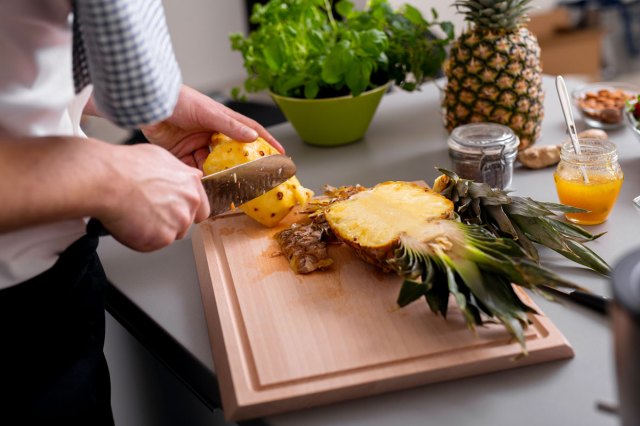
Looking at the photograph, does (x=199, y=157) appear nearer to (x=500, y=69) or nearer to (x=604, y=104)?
(x=500, y=69)

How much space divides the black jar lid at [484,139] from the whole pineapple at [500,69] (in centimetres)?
10

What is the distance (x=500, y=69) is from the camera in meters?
1.48

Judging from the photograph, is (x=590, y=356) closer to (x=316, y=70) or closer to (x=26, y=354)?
(x=26, y=354)

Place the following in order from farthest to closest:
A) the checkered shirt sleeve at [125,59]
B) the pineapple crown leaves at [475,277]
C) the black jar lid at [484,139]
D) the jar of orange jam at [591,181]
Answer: the black jar lid at [484,139] → the jar of orange jam at [591,181] → the pineapple crown leaves at [475,277] → the checkered shirt sleeve at [125,59]

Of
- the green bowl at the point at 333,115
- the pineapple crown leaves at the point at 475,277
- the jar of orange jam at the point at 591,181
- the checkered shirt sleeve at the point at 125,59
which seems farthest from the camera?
the green bowl at the point at 333,115

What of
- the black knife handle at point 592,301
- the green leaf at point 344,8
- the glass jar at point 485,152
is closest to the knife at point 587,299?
the black knife handle at point 592,301

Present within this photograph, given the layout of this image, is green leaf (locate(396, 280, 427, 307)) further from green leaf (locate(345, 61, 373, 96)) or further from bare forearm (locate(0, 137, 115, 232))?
green leaf (locate(345, 61, 373, 96))

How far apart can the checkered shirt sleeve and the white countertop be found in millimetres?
359

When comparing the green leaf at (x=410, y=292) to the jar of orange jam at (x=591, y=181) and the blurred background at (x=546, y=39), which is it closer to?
the jar of orange jam at (x=591, y=181)

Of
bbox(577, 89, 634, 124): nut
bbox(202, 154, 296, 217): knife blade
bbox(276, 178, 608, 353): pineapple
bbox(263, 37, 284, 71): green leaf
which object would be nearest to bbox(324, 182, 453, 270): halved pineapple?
bbox(276, 178, 608, 353): pineapple

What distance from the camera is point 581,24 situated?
13.4 ft

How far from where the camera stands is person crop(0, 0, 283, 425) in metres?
0.83

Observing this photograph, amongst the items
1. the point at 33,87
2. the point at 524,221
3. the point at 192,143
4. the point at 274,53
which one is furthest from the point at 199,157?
the point at 524,221

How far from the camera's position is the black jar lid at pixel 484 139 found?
4.41ft
